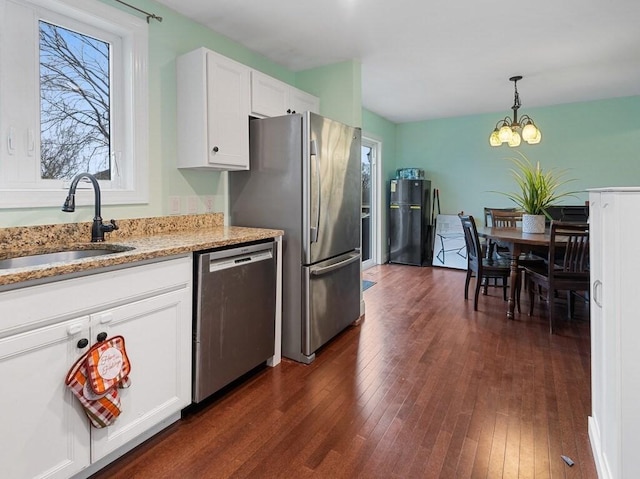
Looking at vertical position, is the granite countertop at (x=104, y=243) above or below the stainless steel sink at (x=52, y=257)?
above

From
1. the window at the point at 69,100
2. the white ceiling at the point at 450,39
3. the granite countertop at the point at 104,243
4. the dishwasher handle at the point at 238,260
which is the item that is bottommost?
the dishwasher handle at the point at 238,260

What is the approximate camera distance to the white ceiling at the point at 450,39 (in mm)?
2498

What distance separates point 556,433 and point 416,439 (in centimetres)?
69

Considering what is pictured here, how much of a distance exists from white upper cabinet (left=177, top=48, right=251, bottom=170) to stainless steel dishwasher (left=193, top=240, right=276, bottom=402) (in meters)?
0.70

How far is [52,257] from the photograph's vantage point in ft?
5.84

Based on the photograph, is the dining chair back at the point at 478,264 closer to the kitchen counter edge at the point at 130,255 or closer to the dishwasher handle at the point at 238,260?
the kitchen counter edge at the point at 130,255

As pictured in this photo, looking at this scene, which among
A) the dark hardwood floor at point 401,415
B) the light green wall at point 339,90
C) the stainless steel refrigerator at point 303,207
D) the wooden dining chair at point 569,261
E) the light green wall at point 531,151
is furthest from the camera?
the light green wall at point 531,151

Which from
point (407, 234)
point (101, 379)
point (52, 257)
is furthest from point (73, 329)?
point (407, 234)

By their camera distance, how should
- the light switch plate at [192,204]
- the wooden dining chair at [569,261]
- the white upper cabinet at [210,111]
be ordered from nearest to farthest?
the white upper cabinet at [210,111]
the light switch plate at [192,204]
the wooden dining chair at [569,261]

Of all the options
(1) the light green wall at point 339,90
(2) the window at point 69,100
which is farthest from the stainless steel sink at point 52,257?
(1) the light green wall at point 339,90

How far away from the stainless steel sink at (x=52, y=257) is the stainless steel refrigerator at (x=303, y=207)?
3.38 ft

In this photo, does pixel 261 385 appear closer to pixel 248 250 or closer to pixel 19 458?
pixel 248 250

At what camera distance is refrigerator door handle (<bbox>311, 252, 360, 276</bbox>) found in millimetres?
2549

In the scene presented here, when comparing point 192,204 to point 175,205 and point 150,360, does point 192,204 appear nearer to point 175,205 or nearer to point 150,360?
point 175,205
